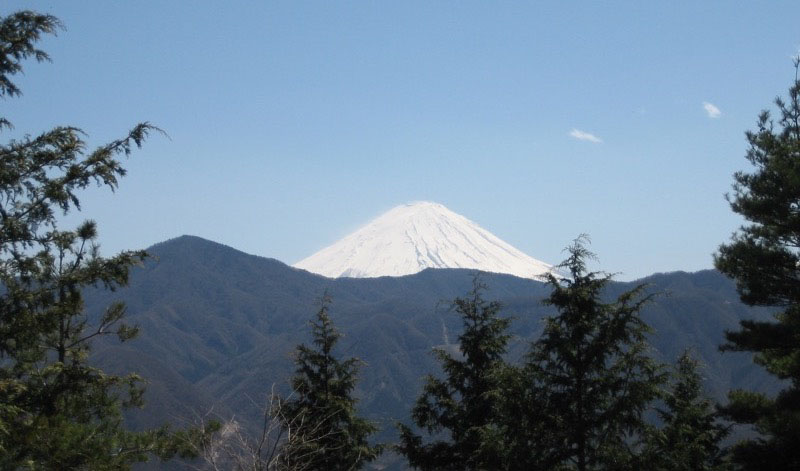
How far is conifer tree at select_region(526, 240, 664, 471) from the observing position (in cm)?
1218

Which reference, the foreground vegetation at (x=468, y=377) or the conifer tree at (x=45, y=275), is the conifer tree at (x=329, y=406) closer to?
the foreground vegetation at (x=468, y=377)

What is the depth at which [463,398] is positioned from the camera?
17062 millimetres

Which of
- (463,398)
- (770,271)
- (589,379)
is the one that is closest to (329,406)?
(463,398)

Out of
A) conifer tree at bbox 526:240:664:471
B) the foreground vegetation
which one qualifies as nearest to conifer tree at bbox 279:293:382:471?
the foreground vegetation

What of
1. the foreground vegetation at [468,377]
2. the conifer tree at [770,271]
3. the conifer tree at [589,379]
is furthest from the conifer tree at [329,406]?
the conifer tree at [770,271]

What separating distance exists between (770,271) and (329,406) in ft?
38.1

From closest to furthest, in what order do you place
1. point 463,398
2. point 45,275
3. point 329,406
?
point 45,275, point 463,398, point 329,406

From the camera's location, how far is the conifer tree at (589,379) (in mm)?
12180

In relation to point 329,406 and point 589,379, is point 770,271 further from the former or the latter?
point 329,406

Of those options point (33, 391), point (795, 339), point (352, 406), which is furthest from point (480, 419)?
point (33, 391)

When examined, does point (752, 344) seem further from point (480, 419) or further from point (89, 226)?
point (89, 226)

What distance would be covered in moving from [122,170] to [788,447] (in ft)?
46.3

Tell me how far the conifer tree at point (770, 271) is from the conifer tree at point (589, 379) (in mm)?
4420

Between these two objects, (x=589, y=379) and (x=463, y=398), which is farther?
(x=463, y=398)
